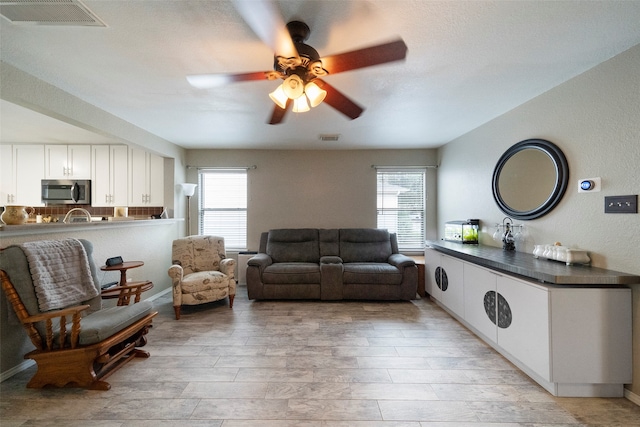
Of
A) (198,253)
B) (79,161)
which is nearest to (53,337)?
(198,253)

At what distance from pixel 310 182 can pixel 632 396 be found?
410 centimetres

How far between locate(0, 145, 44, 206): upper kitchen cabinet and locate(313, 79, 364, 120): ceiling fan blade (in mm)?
5118

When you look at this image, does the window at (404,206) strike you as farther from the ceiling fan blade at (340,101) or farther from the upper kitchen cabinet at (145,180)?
the upper kitchen cabinet at (145,180)

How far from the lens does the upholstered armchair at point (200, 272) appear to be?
125 inches

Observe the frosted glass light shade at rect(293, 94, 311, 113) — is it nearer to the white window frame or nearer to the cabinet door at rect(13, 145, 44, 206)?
the white window frame

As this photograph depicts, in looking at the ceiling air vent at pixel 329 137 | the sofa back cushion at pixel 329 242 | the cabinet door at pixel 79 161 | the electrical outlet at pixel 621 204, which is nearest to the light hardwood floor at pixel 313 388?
the electrical outlet at pixel 621 204

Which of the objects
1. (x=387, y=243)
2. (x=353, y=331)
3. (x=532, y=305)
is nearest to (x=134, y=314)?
(x=353, y=331)

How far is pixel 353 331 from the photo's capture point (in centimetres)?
278

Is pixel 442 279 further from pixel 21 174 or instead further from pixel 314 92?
pixel 21 174

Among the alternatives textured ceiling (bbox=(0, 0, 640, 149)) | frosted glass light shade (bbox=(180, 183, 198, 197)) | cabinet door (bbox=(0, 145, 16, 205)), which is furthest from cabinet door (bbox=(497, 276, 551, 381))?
cabinet door (bbox=(0, 145, 16, 205))

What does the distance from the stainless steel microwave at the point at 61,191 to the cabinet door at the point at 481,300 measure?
5700 millimetres

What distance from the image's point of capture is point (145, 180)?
4254 mm

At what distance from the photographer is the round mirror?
89.5 inches

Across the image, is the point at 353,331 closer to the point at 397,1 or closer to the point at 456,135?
the point at 397,1
